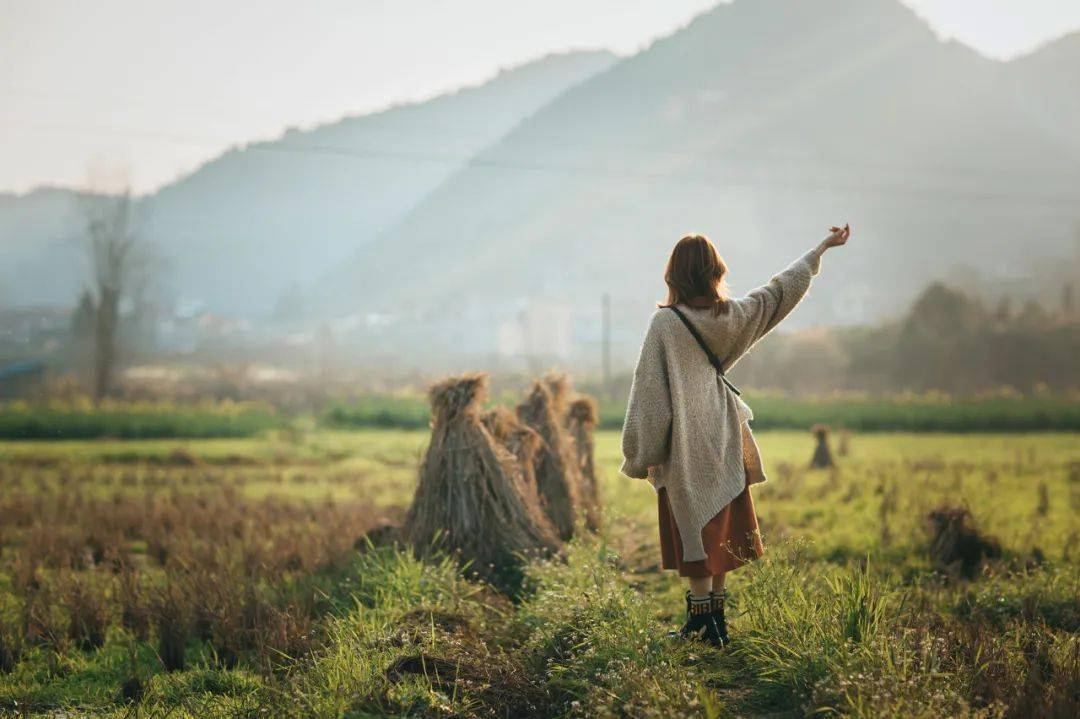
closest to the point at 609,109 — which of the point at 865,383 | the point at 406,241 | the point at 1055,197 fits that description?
the point at 406,241

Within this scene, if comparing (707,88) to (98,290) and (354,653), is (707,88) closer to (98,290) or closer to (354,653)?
(98,290)

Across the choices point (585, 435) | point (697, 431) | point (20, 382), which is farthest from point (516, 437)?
point (20, 382)

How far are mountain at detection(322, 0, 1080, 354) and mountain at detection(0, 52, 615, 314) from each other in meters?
6.49

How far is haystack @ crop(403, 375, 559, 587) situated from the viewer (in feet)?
27.2

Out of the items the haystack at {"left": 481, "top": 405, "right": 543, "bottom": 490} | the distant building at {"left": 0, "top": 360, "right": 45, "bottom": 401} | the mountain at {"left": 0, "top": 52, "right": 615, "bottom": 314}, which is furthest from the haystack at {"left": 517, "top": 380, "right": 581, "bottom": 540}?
the mountain at {"left": 0, "top": 52, "right": 615, "bottom": 314}

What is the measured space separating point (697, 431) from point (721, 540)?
2.11 ft

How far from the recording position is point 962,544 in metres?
9.22

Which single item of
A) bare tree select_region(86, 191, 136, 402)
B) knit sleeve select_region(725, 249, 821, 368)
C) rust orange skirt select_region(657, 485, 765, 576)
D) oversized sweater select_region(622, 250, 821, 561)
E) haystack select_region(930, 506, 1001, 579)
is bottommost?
haystack select_region(930, 506, 1001, 579)

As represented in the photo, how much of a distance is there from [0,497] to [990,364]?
45.4 metres

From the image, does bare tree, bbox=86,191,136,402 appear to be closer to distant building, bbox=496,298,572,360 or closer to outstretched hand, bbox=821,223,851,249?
outstretched hand, bbox=821,223,851,249

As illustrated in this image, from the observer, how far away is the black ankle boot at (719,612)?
576 cm

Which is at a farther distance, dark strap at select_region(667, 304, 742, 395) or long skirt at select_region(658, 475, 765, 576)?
dark strap at select_region(667, 304, 742, 395)

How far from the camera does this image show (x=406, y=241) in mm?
166250

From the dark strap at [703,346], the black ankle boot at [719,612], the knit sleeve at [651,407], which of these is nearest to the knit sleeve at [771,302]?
the dark strap at [703,346]
